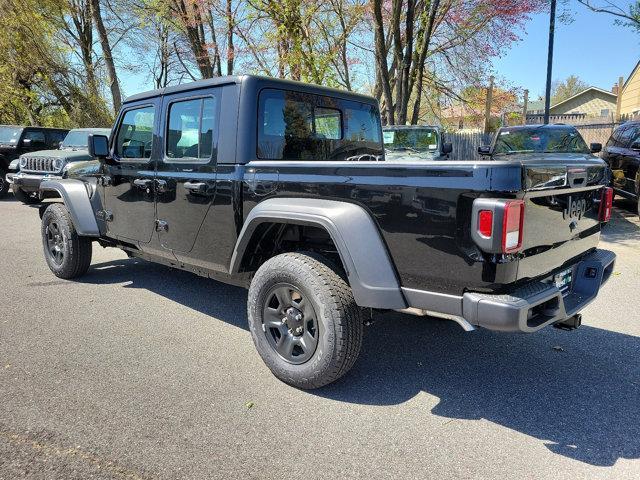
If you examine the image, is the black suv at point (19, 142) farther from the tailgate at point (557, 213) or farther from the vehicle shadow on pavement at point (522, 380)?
the tailgate at point (557, 213)

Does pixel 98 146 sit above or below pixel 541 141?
below

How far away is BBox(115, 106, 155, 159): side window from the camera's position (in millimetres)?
4333

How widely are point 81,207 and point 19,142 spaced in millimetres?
10477

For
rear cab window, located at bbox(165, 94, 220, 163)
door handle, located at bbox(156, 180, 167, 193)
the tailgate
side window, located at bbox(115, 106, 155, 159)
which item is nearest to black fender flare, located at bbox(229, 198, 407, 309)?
the tailgate

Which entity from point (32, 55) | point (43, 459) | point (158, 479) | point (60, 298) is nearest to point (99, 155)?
point (60, 298)

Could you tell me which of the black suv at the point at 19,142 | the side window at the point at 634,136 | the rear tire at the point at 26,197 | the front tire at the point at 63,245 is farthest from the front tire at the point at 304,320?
the black suv at the point at 19,142

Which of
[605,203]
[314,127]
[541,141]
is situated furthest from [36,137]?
[605,203]

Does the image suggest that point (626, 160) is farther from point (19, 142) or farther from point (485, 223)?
point (19, 142)

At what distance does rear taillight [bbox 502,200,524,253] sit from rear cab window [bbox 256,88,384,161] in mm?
1842

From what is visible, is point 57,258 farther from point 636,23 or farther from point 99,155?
point 636,23

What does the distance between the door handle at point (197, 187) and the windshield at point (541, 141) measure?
6527mm

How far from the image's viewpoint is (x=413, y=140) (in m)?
10.4

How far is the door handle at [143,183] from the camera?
166 inches

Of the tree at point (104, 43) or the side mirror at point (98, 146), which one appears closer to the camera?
the side mirror at point (98, 146)
